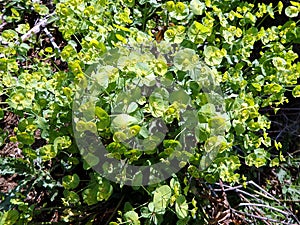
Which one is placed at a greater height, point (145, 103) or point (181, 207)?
point (145, 103)


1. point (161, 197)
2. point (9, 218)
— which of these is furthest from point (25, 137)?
point (161, 197)

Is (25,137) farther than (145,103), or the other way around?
(145,103)

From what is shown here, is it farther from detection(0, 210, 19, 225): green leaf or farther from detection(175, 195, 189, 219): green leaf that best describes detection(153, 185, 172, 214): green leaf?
detection(0, 210, 19, 225): green leaf

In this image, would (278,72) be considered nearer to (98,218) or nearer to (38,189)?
(98,218)

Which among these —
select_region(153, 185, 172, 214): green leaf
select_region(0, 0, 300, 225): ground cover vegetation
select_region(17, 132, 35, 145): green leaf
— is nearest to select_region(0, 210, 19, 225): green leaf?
select_region(0, 0, 300, 225): ground cover vegetation

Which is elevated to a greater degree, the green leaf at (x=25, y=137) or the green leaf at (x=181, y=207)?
the green leaf at (x=25, y=137)

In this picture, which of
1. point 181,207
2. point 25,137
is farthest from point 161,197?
point 25,137

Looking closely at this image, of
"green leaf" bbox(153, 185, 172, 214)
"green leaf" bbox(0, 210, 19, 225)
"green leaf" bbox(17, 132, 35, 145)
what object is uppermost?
"green leaf" bbox(17, 132, 35, 145)

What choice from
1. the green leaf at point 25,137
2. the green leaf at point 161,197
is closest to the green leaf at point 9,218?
the green leaf at point 25,137

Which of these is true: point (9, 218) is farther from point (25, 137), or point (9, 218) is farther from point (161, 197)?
point (161, 197)

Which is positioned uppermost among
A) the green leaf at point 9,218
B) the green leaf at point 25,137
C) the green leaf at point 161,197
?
the green leaf at point 25,137

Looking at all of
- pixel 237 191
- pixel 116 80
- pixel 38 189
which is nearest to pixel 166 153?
pixel 116 80

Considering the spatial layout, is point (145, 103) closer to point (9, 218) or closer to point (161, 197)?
point (161, 197)

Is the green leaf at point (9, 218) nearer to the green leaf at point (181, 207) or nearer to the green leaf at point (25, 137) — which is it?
the green leaf at point (25, 137)
